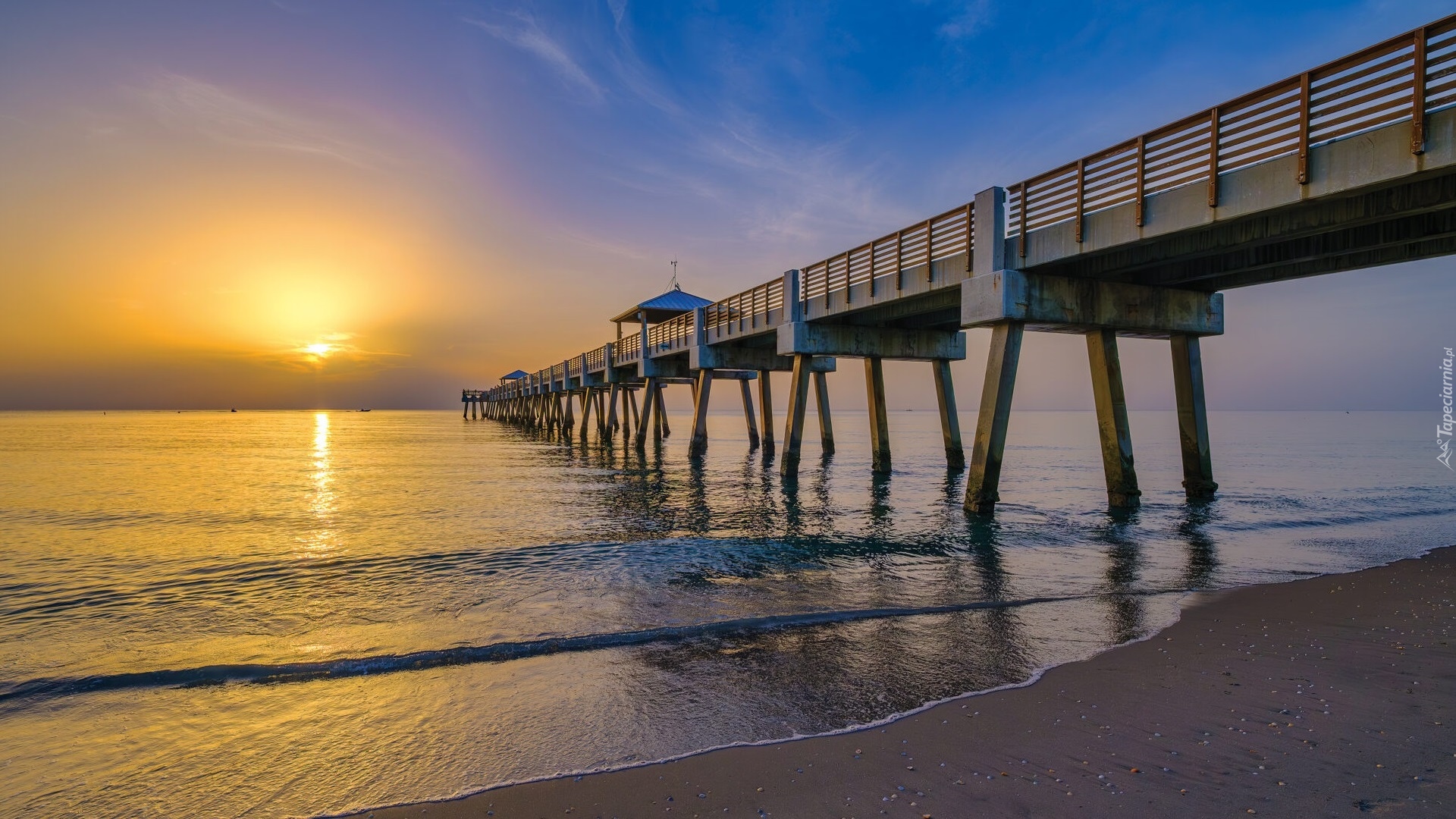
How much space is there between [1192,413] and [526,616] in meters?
14.8

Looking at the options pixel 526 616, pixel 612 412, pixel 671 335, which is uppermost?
pixel 671 335

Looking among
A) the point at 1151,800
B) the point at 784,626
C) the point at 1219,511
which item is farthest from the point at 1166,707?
→ the point at 1219,511

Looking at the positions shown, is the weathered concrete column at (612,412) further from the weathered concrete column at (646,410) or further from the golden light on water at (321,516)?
the golden light on water at (321,516)

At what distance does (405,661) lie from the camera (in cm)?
569

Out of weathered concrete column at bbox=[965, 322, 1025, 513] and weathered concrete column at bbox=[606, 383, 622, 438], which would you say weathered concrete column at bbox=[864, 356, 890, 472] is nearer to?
weathered concrete column at bbox=[965, 322, 1025, 513]

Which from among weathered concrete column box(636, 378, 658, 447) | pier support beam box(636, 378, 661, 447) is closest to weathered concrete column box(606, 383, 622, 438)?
weathered concrete column box(636, 378, 658, 447)

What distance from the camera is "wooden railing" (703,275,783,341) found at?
22234mm

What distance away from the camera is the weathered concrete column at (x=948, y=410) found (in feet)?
73.3

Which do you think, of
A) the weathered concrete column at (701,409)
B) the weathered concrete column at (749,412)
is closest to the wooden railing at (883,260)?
the weathered concrete column at (701,409)

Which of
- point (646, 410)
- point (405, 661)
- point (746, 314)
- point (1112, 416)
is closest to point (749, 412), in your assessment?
point (646, 410)

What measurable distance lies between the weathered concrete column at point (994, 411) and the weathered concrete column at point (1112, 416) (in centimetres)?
206

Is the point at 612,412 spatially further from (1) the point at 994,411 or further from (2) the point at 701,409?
(1) the point at 994,411

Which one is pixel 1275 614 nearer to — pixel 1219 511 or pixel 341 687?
pixel 341 687

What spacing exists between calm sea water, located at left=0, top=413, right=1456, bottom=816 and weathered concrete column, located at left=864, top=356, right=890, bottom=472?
16.8ft
